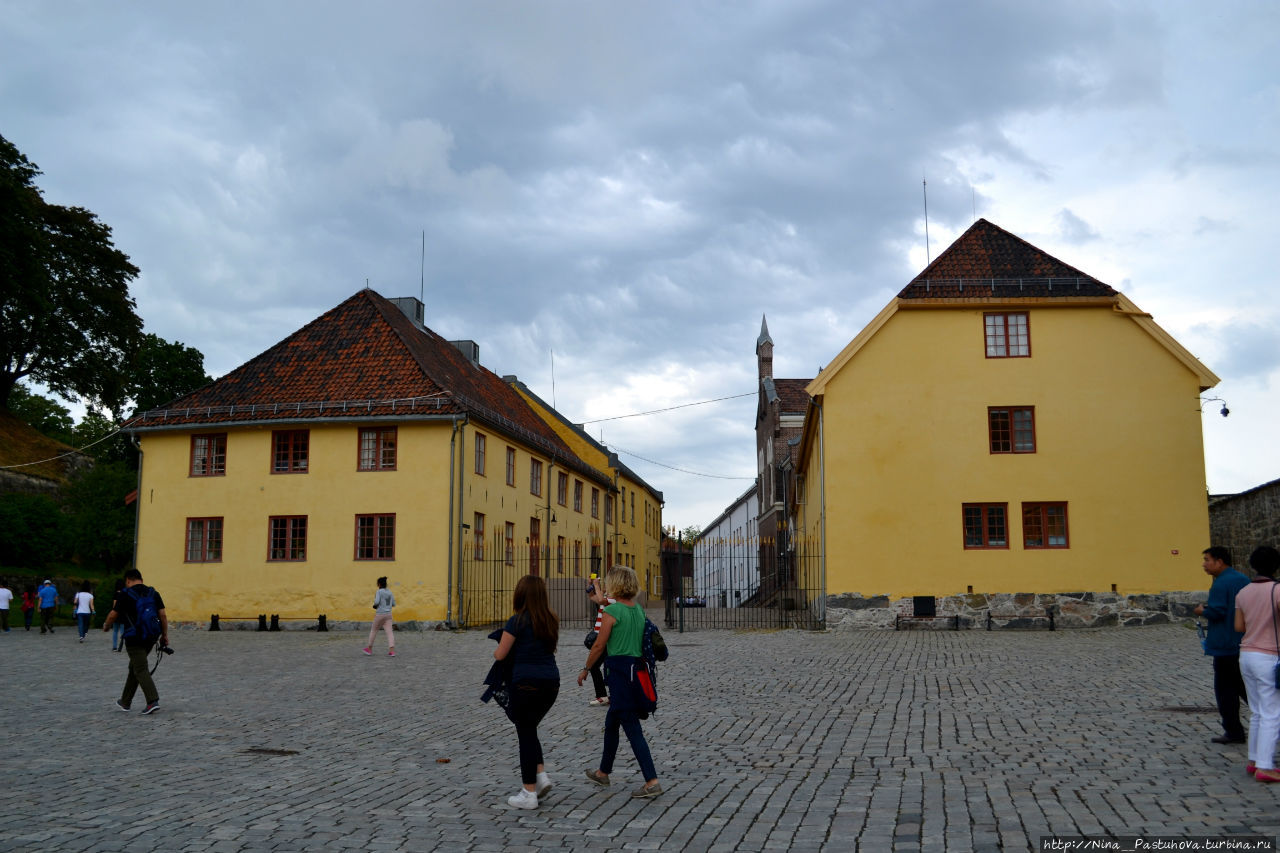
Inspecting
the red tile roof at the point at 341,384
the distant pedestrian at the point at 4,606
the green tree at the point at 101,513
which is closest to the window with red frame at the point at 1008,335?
the red tile roof at the point at 341,384

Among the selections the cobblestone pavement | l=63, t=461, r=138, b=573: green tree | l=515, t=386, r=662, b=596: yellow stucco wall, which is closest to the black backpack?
the cobblestone pavement

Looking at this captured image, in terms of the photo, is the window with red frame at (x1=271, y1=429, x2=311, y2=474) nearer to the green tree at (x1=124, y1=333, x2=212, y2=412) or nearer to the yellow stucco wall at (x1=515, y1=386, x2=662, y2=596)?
the yellow stucco wall at (x1=515, y1=386, x2=662, y2=596)

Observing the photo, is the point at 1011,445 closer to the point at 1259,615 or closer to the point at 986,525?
the point at 986,525

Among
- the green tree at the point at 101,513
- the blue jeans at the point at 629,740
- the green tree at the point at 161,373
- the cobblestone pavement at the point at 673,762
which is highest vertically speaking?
the green tree at the point at 161,373

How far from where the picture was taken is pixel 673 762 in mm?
8836

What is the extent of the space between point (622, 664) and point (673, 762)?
1721 millimetres

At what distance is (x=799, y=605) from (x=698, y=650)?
12.3 m

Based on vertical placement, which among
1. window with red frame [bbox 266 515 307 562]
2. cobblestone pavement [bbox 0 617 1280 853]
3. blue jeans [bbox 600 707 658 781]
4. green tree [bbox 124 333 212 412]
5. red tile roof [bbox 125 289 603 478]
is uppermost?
green tree [bbox 124 333 212 412]

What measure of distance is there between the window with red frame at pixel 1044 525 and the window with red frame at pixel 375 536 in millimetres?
15425

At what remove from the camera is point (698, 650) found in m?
19.9

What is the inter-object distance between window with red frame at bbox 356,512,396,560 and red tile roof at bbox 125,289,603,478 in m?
2.65

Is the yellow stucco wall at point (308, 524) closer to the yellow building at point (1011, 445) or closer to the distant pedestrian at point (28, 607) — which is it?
the distant pedestrian at point (28, 607)

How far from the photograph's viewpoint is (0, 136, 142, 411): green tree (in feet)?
150

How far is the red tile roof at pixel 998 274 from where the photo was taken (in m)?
25.4
